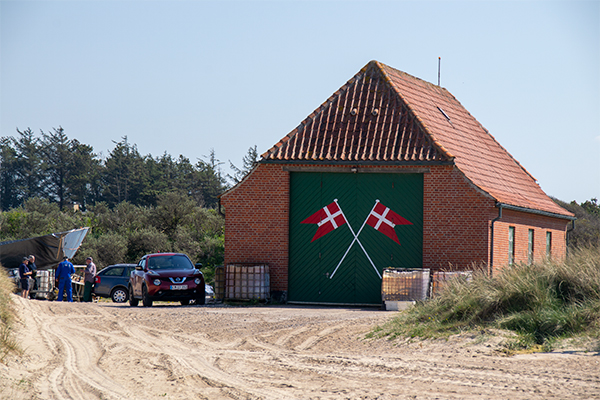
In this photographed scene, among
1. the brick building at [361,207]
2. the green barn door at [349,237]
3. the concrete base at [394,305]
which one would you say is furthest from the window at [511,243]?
the concrete base at [394,305]

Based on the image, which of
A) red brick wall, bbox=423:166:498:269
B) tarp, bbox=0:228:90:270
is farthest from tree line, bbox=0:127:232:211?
red brick wall, bbox=423:166:498:269

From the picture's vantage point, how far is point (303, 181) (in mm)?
21344

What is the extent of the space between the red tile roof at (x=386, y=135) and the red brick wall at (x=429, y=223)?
45 centimetres

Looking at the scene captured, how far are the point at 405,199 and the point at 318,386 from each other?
42.4 ft

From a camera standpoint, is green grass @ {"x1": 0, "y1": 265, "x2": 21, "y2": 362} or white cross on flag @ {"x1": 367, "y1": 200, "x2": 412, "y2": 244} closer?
green grass @ {"x1": 0, "y1": 265, "x2": 21, "y2": 362}

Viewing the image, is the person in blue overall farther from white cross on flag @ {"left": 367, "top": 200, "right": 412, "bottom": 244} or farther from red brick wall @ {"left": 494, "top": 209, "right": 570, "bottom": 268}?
red brick wall @ {"left": 494, "top": 209, "right": 570, "bottom": 268}

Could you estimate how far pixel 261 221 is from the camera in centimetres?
2145

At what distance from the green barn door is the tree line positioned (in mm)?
55215

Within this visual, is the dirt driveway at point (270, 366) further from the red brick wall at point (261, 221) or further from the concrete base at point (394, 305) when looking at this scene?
the red brick wall at point (261, 221)

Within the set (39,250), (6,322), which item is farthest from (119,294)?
(6,322)

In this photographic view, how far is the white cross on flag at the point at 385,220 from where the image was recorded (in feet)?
68.0

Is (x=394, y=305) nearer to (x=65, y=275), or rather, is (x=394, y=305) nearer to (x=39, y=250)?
(x=65, y=275)

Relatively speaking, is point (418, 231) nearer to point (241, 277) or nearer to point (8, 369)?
point (241, 277)

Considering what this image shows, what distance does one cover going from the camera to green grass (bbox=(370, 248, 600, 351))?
11000 mm
